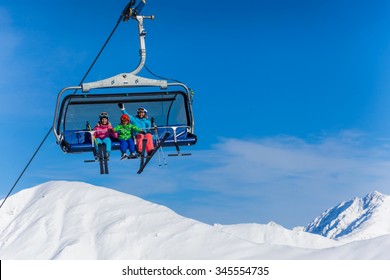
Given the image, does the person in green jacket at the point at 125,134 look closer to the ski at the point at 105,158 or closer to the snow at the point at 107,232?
the ski at the point at 105,158

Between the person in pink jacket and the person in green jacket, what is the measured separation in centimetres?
20

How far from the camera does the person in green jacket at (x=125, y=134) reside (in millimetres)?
18781

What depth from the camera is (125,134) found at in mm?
19000

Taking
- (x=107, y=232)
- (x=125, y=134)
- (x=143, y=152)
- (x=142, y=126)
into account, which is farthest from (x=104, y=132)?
(x=107, y=232)

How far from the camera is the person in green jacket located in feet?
61.6

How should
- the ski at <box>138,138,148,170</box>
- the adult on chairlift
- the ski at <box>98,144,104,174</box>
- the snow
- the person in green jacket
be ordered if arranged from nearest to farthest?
the ski at <box>98,144,104,174</box> < the ski at <box>138,138,148,170</box> < the adult on chairlift < the person in green jacket < the snow

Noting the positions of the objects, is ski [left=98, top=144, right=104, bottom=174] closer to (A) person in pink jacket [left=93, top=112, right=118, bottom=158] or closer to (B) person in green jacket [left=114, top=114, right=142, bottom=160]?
(A) person in pink jacket [left=93, top=112, right=118, bottom=158]

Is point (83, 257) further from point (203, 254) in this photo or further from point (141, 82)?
point (141, 82)

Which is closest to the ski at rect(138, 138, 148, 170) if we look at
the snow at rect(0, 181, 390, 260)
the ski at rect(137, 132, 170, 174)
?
the ski at rect(137, 132, 170, 174)

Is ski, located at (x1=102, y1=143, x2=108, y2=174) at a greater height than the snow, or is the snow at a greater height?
the snow

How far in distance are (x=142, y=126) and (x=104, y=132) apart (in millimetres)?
1091

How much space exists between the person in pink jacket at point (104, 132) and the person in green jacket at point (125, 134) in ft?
0.67

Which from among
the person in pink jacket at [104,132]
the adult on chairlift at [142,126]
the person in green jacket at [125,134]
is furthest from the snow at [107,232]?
the person in green jacket at [125,134]
